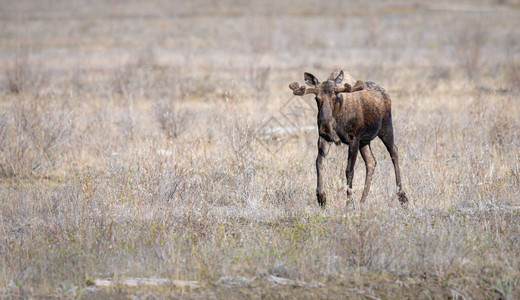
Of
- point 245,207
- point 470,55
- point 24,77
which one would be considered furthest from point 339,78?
point 470,55

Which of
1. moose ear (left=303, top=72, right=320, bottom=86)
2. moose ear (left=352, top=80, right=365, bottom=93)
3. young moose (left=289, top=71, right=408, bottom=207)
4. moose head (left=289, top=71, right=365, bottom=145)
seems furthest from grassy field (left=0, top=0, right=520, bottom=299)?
moose ear (left=303, top=72, right=320, bottom=86)

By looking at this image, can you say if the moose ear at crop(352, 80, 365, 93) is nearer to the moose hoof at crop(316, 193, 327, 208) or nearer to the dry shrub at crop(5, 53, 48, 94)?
the moose hoof at crop(316, 193, 327, 208)

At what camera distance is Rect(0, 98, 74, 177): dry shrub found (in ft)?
30.6

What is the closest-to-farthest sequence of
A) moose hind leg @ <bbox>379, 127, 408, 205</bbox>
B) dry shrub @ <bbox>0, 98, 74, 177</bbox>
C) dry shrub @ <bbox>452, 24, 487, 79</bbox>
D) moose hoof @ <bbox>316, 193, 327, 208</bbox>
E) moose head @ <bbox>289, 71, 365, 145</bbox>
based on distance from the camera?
moose head @ <bbox>289, 71, 365, 145</bbox>
moose hoof @ <bbox>316, 193, 327, 208</bbox>
moose hind leg @ <bbox>379, 127, 408, 205</bbox>
dry shrub @ <bbox>0, 98, 74, 177</bbox>
dry shrub @ <bbox>452, 24, 487, 79</bbox>

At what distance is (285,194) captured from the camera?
7.60 meters

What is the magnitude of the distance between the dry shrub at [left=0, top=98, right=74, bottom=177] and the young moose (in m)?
5.21

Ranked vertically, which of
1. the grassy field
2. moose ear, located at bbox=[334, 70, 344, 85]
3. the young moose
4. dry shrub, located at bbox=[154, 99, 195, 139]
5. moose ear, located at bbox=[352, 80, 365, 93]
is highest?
moose ear, located at bbox=[334, 70, 344, 85]

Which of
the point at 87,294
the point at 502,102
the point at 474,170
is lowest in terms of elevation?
the point at 87,294

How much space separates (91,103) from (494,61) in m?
15.3

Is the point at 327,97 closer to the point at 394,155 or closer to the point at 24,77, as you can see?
the point at 394,155

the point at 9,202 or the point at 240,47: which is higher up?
the point at 240,47

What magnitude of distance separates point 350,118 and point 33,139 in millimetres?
6330

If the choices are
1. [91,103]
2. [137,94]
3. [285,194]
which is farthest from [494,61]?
[285,194]

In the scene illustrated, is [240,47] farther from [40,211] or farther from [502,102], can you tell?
[40,211]
